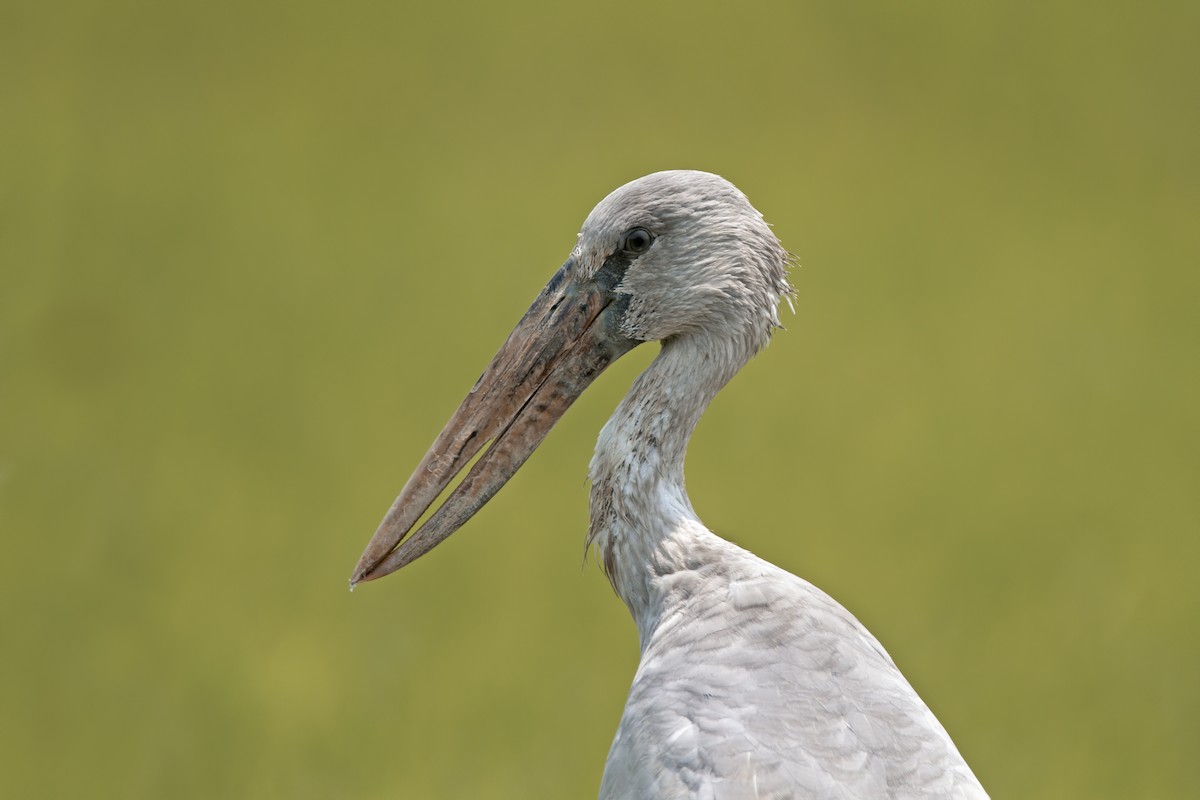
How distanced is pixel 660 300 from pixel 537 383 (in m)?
0.20

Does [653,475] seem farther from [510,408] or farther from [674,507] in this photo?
[510,408]

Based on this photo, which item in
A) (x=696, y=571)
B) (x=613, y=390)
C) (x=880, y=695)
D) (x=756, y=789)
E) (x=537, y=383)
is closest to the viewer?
(x=756, y=789)

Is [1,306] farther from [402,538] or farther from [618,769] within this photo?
[618,769]

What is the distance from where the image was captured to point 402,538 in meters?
1.75

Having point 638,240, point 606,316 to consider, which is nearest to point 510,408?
point 606,316

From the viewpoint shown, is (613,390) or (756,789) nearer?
(756,789)

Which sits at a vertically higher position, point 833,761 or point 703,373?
point 703,373

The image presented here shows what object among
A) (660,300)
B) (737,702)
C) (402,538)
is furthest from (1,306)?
(737,702)

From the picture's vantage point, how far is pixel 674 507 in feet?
5.41

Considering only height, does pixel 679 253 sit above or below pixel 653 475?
above

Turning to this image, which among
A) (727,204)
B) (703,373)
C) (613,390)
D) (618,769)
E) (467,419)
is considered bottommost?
(618,769)

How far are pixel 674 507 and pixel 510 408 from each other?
26cm

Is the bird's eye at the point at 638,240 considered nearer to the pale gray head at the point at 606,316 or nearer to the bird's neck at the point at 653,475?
the pale gray head at the point at 606,316

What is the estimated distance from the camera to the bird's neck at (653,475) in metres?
1.64
